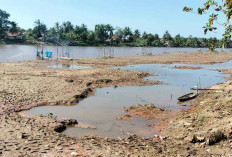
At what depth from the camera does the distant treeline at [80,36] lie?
84531 mm

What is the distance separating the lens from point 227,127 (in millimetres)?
6508

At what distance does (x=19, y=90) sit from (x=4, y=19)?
87.6m

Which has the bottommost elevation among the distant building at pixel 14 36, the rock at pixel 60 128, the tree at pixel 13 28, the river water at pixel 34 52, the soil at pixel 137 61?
the rock at pixel 60 128

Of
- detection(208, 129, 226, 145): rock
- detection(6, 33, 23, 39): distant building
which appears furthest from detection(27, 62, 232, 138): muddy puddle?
detection(6, 33, 23, 39): distant building

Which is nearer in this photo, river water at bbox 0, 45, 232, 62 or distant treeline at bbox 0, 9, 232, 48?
river water at bbox 0, 45, 232, 62

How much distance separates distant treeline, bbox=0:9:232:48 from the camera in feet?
277

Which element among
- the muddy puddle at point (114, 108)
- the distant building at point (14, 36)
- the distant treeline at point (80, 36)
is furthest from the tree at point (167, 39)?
the muddy puddle at point (114, 108)

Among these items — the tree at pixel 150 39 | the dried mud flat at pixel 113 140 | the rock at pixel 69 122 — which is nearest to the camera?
the dried mud flat at pixel 113 140

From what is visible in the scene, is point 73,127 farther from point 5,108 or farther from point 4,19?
point 4,19

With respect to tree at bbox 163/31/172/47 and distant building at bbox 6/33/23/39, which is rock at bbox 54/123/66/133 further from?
tree at bbox 163/31/172/47

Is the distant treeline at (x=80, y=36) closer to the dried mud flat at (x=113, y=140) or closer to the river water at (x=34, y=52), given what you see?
the river water at (x=34, y=52)

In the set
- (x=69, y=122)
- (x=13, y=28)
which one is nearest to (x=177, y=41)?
(x=13, y=28)

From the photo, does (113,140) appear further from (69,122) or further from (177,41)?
(177,41)

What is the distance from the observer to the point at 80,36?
8962cm
